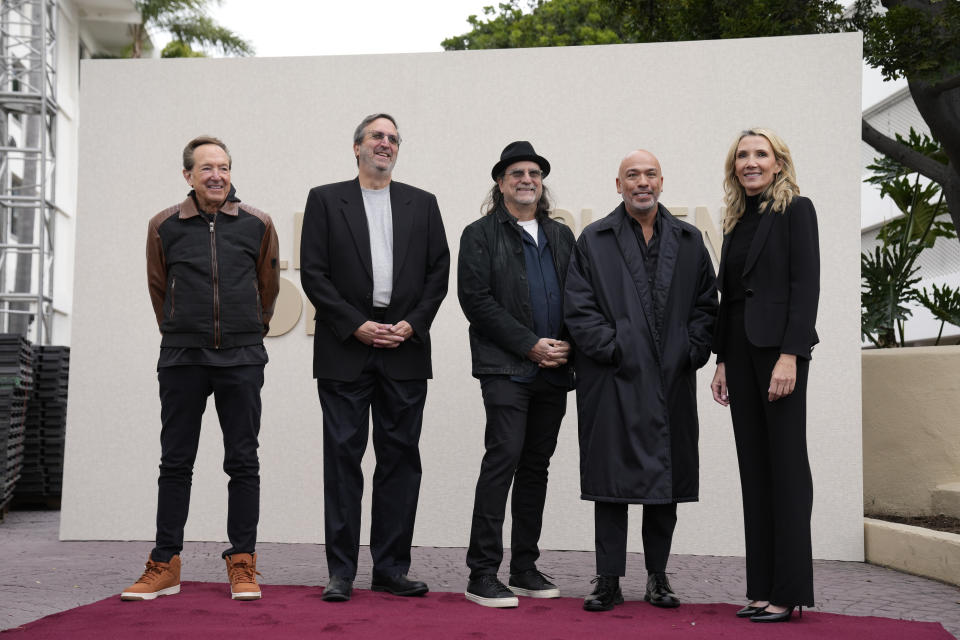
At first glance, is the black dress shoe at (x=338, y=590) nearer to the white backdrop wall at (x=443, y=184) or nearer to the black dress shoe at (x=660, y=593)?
the black dress shoe at (x=660, y=593)

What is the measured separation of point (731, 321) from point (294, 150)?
341 cm

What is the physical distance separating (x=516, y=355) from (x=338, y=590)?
4.03ft

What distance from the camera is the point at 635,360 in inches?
165

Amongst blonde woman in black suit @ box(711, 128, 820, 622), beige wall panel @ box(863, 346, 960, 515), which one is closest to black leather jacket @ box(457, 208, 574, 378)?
blonde woman in black suit @ box(711, 128, 820, 622)

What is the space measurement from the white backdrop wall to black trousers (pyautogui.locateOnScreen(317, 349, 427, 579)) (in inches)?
71.1

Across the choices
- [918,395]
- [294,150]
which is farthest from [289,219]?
[918,395]

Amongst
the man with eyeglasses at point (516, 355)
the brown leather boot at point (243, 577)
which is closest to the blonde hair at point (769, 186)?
the man with eyeglasses at point (516, 355)

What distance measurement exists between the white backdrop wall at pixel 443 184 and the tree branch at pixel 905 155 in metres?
3.67

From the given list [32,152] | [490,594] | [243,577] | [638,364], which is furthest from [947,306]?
Answer: [32,152]

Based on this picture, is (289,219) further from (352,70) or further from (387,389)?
(387,389)

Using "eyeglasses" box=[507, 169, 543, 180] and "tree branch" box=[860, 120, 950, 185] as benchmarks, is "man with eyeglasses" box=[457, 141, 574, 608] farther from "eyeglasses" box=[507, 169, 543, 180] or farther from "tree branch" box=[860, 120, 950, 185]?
"tree branch" box=[860, 120, 950, 185]

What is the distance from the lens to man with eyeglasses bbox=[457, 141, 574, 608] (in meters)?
4.33

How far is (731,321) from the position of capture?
419 cm

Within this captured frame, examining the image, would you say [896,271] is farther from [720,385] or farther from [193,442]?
[193,442]
